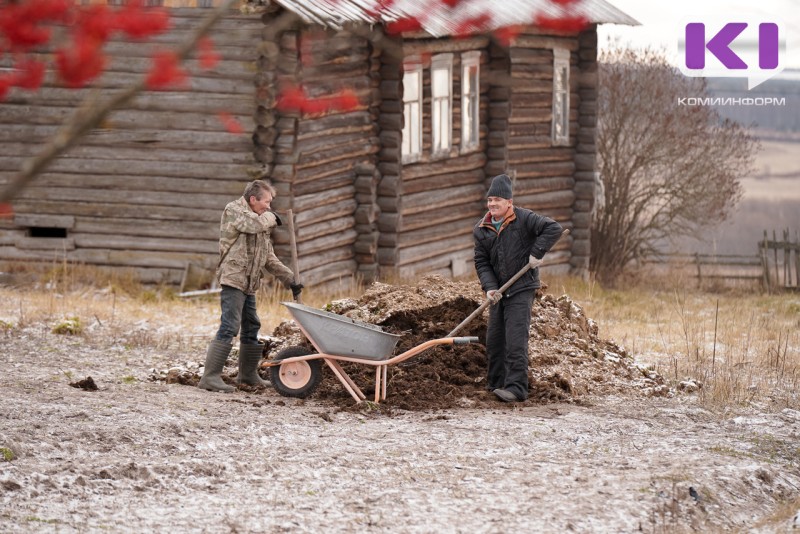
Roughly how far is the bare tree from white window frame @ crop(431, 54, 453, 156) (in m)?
5.42

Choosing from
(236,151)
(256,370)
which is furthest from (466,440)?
(236,151)

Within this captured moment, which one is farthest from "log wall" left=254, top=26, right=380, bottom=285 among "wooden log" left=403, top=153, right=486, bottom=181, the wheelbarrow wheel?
the wheelbarrow wheel

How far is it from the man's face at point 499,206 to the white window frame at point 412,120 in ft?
23.8

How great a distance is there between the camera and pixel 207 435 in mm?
6906

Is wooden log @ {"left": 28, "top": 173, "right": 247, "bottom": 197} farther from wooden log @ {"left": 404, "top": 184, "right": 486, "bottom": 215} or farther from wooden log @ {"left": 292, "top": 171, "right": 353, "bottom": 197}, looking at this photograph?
wooden log @ {"left": 404, "top": 184, "right": 486, "bottom": 215}

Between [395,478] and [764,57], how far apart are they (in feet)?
170

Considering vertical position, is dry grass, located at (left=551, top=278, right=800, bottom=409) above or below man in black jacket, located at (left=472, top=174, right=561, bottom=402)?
below

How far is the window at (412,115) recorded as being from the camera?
15.4m

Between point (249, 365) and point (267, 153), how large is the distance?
4.63 m

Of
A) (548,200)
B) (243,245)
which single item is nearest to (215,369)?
(243,245)

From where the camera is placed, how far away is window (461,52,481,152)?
1680 centimetres

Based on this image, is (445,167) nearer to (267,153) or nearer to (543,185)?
(543,185)

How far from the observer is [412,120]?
51.1ft

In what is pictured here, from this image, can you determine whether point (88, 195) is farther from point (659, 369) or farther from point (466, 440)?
point (466, 440)
